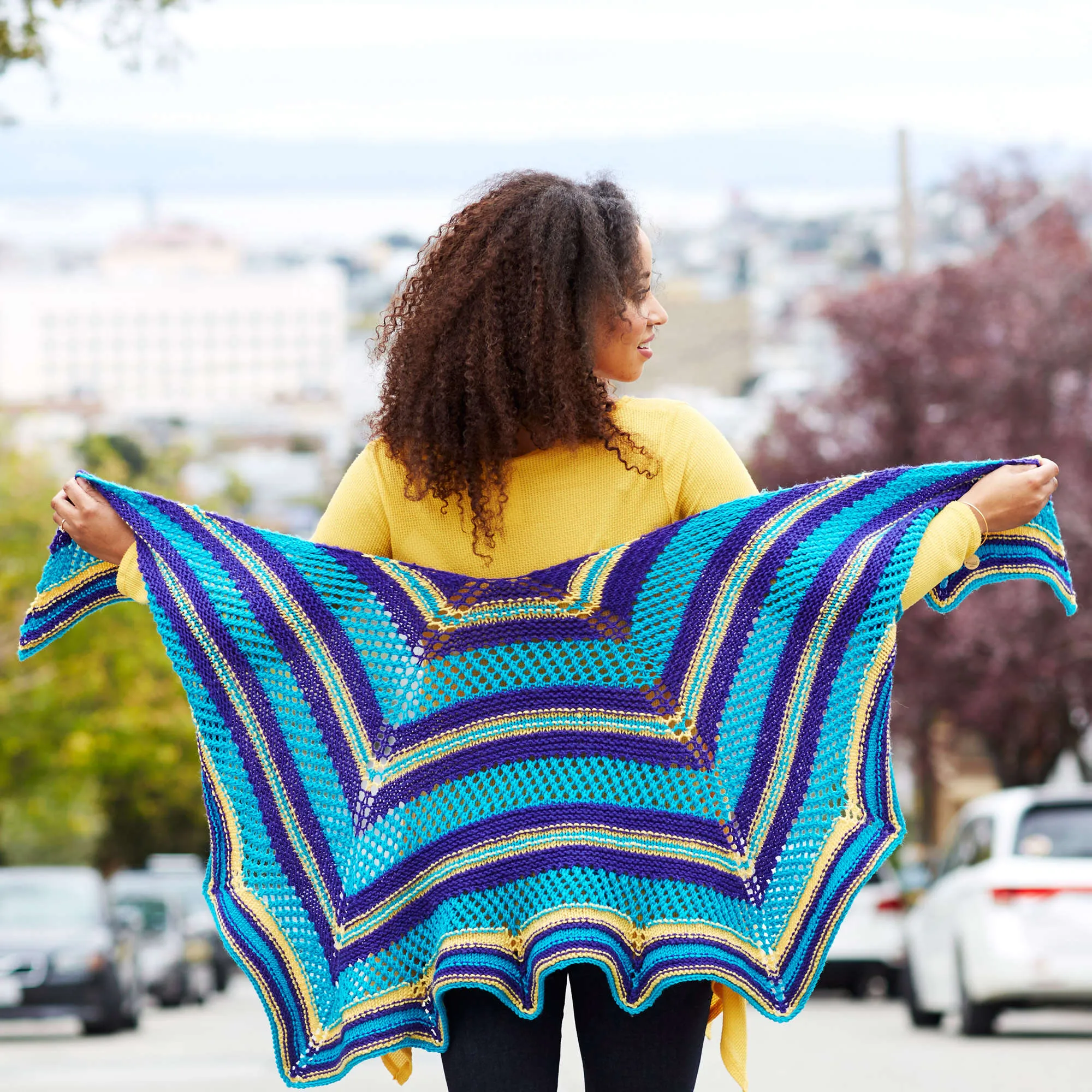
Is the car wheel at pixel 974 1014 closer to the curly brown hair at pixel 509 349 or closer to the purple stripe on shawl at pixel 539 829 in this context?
the purple stripe on shawl at pixel 539 829

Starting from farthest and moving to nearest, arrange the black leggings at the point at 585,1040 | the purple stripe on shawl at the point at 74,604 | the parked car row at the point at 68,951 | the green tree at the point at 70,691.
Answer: the green tree at the point at 70,691 < the parked car row at the point at 68,951 < the purple stripe on shawl at the point at 74,604 < the black leggings at the point at 585,1040

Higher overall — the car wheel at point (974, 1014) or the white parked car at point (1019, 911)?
the white parked car at point (1019, 911)

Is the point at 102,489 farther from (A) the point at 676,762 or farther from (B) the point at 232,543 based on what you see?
(A) the point at 676,762

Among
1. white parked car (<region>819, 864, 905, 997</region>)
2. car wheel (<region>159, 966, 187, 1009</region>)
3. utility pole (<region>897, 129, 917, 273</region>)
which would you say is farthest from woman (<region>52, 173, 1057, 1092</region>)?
utility pole (<region>897, 129, 917, 273</region>)

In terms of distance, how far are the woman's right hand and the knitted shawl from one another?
17 cm

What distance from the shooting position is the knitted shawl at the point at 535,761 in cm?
303

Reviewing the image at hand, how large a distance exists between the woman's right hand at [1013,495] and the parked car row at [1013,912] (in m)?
7.75

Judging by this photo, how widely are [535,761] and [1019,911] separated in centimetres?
910

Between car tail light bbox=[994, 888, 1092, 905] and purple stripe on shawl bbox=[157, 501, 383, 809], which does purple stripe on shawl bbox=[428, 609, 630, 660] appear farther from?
car tail light bbox=[994, 888, 1092, 905]

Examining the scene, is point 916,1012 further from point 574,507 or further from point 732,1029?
point 574,507

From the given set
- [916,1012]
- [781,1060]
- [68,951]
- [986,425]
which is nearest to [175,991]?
[68,951]

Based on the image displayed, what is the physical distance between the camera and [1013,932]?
11594 mm

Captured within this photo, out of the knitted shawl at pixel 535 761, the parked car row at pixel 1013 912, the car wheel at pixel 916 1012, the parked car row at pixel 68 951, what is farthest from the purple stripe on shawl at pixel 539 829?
the car wheel at pixel 916 1012

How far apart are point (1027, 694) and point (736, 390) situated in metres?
78.0
